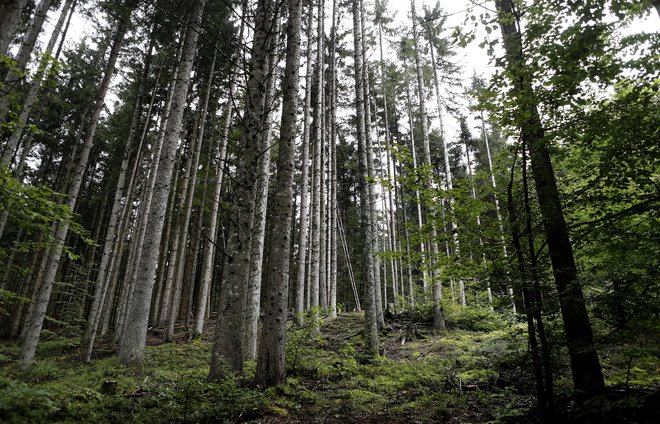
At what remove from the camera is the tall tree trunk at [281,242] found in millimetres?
5113

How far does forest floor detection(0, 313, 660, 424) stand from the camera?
118 inches

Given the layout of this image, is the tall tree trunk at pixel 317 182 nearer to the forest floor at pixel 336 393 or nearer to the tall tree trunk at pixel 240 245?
the forest floor at pixel 336 393

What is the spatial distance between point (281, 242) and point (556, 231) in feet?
13.2

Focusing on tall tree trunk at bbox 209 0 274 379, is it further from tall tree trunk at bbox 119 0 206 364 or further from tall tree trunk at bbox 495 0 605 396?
tall tree trunk at bbox 119 0 206 364

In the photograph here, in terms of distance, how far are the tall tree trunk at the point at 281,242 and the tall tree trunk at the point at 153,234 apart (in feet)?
12.4

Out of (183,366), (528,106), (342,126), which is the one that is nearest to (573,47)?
(528,106)

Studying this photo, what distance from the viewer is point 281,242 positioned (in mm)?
5613

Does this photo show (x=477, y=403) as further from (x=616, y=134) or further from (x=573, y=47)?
(x=573, y=47)

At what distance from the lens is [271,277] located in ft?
17.7

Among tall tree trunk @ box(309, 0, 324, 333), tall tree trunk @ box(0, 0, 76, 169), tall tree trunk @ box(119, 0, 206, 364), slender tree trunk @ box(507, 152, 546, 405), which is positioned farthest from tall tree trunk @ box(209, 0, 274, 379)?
tall tree trunk @ box(309, 0, 324, 333)

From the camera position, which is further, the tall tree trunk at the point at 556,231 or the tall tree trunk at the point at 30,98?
the tall tree trunk at the point at 30,98

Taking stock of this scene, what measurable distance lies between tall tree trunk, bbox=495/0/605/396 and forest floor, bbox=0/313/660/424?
26 cm

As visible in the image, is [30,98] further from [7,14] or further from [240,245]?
[7,14]

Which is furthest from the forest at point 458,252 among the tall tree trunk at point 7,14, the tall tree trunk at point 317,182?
the tall tree trunk at point 317,182
